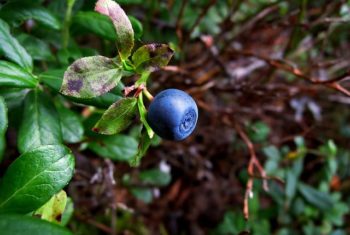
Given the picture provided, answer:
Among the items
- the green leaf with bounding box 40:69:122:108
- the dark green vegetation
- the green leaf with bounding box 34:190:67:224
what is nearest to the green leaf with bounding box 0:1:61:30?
the dark green vegetation

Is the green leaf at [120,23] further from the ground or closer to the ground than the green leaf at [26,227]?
further from the ground

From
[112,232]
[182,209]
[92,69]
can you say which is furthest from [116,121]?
[182,209]

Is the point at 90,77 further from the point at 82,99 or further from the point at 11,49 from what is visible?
the point at 11,49

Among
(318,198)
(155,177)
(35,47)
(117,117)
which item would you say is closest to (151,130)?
(117,117)

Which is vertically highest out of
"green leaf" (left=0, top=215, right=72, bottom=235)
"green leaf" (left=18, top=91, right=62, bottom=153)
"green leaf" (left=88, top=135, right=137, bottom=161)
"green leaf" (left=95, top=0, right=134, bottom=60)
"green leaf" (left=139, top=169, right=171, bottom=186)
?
"green leaf" (left=95, top=0, right=134, bottom=60)

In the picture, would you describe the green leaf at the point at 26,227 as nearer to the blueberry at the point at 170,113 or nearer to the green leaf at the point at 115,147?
the blueberry at the point at 170,113

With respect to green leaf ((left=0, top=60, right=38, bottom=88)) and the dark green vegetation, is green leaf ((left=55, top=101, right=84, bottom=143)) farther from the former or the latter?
green leaf ((left=0, top=60, right=38, bottom=88))

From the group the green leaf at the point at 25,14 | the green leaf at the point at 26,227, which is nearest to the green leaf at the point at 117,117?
the green leaf at the point at 26,227
